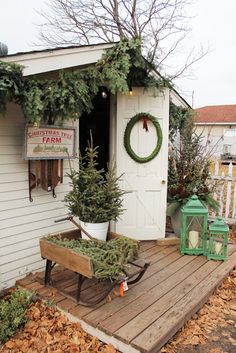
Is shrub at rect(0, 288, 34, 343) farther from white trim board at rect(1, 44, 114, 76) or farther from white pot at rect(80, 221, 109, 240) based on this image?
white trim board at rect(1, 44, 114, 76)

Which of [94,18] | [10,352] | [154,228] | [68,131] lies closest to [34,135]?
[68,131]

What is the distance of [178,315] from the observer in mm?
2494

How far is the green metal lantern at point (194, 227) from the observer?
367 centimetres

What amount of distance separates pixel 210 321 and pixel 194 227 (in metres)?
1.28

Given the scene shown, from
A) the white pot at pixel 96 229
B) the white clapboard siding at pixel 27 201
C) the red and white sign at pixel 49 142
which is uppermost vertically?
the red and white sign at pixel 49 142

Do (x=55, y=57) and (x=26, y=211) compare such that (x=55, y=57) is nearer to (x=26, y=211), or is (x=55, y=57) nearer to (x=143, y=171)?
(x=26, y=211)

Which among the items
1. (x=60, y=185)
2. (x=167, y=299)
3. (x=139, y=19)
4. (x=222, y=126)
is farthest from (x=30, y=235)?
(x=222, y=126)

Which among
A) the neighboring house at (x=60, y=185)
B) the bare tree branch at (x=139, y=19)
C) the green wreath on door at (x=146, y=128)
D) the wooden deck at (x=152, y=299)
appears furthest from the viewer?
the bare tree branch at (x=139, y=19)

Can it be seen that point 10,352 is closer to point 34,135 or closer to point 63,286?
point 63,286

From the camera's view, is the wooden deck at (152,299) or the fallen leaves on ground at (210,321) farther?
the fallen leaves on ground at (210,321)

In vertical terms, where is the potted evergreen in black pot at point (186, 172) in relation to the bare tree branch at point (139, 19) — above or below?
below

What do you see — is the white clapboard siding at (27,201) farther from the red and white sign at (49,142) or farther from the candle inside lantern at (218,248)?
the candle inside lantern at (218,248)

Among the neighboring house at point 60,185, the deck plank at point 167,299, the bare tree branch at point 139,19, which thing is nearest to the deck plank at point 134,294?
the deck plank at point 167,299

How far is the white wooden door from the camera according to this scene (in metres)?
4.00
